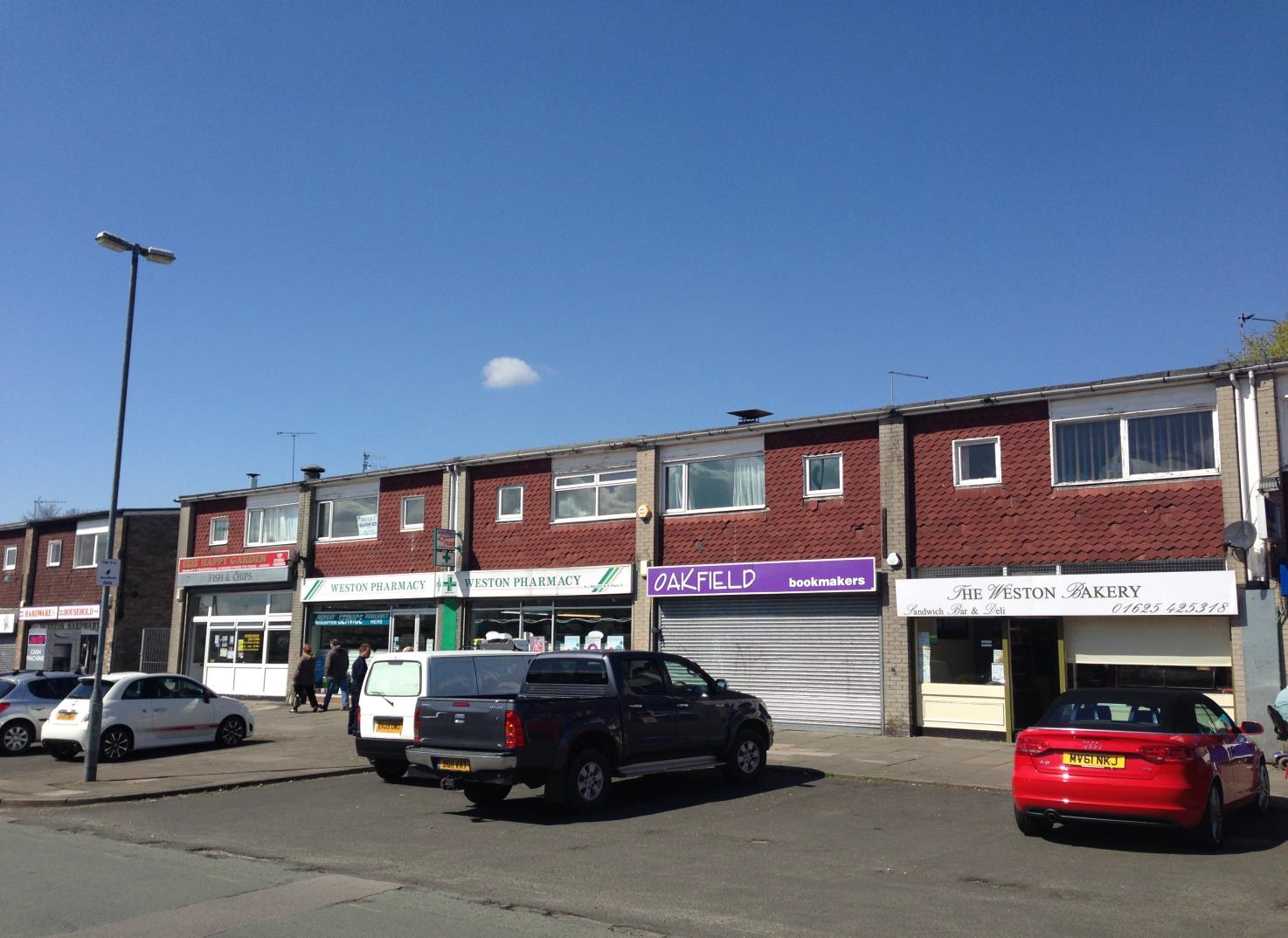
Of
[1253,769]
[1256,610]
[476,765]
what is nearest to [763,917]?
[476,765]

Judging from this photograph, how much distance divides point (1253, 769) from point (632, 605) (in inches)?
551

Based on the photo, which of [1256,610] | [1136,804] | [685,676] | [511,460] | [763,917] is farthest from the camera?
[511,460]

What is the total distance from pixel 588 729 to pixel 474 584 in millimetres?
14609

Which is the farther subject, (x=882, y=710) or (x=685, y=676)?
(x=882, y=710)

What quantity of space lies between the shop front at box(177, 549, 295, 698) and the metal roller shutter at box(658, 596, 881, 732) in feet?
41.4

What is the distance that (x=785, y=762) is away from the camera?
17.3 metres

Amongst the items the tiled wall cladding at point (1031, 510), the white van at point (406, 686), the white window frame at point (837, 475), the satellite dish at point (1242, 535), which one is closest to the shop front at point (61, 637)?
the white van at point (406, 686)

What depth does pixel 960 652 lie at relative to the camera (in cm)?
2023

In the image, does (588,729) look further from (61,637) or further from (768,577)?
(61,637)

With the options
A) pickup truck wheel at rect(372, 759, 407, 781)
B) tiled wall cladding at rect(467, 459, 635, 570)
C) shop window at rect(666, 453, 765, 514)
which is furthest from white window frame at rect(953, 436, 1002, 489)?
pickup truck wheel at rect(372, 759, 407, 781)

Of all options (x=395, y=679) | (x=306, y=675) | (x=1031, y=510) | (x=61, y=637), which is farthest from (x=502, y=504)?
(x=61, y=637)

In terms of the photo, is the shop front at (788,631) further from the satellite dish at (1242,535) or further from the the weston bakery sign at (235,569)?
the the weston bakery sign at (235,569)

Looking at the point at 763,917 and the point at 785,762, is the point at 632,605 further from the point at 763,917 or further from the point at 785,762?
the point at 763,917

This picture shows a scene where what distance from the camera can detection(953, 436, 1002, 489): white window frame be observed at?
19.8m
